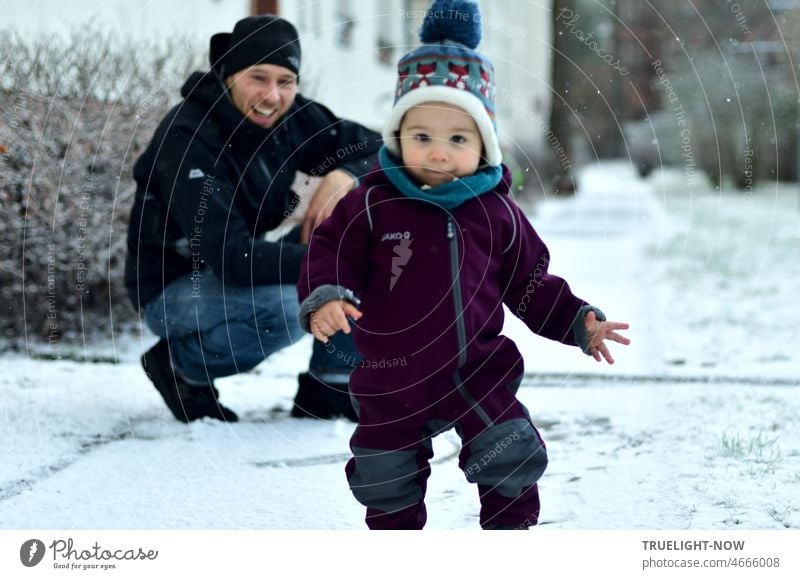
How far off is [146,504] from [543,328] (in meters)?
0.79

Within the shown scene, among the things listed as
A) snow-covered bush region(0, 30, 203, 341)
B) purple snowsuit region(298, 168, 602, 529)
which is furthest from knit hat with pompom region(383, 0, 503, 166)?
snow-covered bush region(0, 30, 203, 341)

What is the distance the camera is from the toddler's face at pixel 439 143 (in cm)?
159

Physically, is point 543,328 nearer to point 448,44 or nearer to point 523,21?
point 448,44

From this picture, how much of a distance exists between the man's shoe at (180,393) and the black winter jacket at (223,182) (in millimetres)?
142

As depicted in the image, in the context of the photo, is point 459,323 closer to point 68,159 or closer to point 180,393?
point 180,393

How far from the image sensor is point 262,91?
228 centimetres

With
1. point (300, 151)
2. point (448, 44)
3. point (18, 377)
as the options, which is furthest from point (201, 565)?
point (18, 377)

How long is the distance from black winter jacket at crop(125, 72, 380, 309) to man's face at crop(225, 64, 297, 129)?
2 cm

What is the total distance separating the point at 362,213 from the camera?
1.60 m

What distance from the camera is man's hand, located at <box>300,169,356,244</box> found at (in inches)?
88.7

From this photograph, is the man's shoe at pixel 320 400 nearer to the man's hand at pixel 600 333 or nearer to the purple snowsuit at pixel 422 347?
the purple snowsuit at pixel 422 347

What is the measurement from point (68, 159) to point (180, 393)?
3.68 feet

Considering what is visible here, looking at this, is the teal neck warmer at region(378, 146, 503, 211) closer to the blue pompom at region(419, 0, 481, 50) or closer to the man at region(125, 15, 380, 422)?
the blue pompom at region(419, 0, 481, 50)

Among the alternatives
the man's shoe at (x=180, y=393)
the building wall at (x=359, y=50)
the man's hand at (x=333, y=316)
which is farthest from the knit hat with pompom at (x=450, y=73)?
the building wall at (x=359, y=50)
